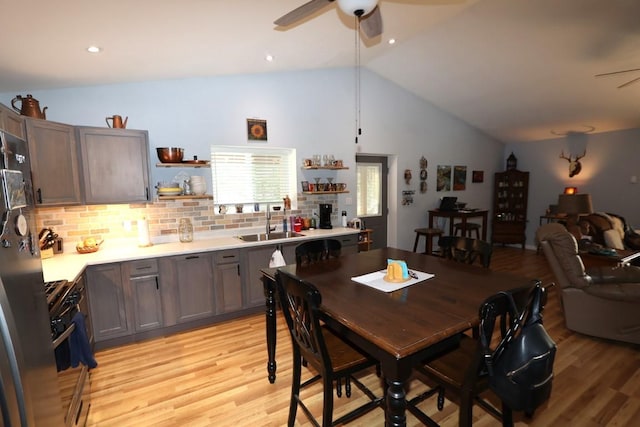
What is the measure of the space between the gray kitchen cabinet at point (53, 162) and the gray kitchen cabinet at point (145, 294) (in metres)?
0.82

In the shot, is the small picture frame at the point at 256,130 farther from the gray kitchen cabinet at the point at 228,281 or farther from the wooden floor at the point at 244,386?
the wooden floor at the point at 244,386

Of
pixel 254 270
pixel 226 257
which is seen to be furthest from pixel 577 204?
pixel 226 257

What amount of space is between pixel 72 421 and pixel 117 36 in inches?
95.8

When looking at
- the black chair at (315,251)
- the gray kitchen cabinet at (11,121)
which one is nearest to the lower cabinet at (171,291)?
the black chair at (315,251)

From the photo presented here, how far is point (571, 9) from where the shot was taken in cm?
289

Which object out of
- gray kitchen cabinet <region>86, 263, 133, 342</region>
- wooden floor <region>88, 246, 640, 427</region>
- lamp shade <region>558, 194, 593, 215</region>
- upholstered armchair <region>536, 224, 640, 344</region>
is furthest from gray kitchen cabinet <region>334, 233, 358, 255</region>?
lamp shade <region>558, 194, 593, 215</region>

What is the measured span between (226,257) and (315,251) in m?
1.20

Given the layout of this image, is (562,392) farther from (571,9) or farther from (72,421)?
(571,9)

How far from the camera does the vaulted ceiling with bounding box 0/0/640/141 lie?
1975 mm

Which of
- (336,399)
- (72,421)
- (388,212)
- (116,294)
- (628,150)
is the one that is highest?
(628,150)

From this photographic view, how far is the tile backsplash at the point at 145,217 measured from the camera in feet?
9.66

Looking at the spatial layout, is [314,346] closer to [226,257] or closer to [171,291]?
[226,257]

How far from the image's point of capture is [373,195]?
540cm

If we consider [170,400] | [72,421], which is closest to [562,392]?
[170,400]
